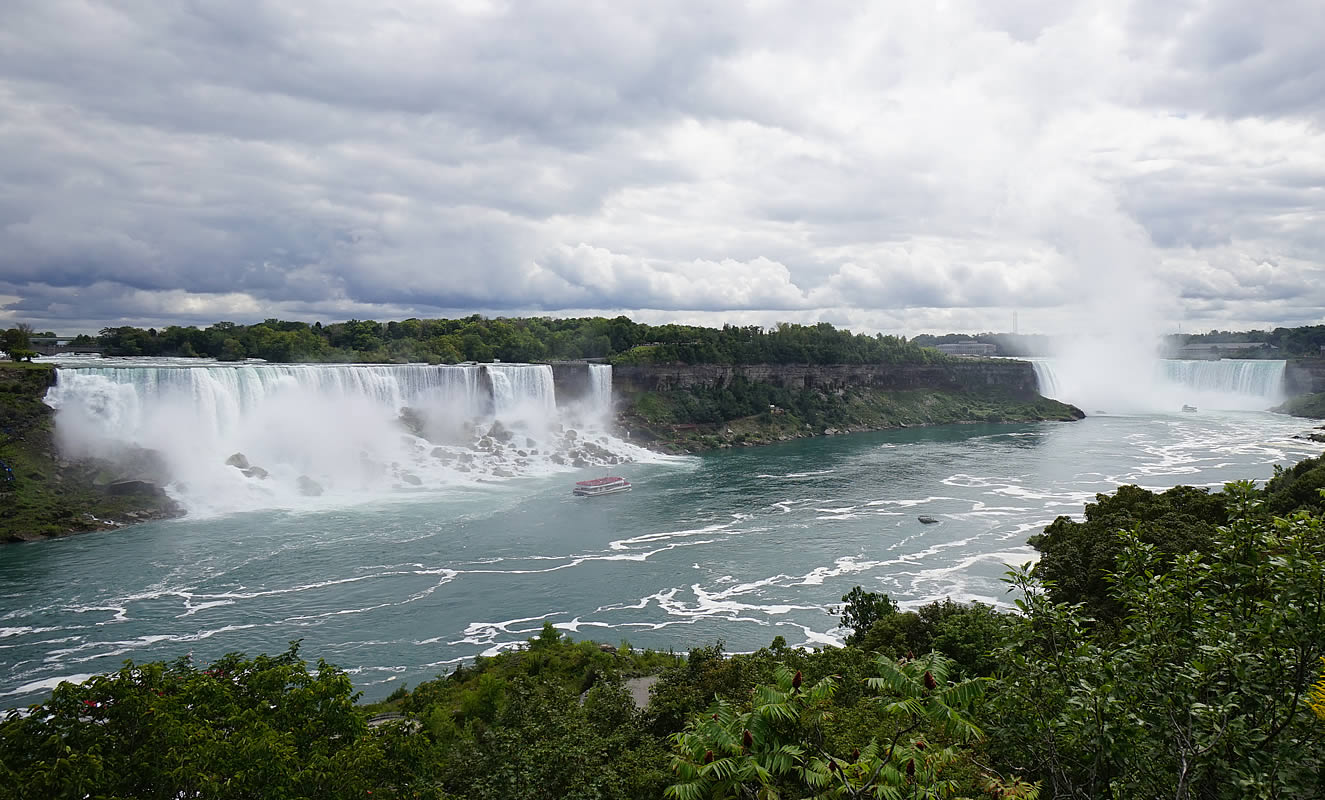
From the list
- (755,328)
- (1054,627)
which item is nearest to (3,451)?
(1054,627)

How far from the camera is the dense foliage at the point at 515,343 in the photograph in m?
66.8

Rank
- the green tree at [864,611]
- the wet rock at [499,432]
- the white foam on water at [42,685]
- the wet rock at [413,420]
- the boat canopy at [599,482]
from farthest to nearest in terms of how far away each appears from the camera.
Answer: the wet rock at [499,432] < the wet rock at [413,420] < the boat canopy at [599,482] < the green tree at [864,611] < the white foam on water at [42,685]

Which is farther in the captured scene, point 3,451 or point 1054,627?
point 3,451

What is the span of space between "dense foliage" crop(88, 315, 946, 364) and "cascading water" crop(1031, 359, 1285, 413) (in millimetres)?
21954

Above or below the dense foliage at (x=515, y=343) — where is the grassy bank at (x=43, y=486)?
below

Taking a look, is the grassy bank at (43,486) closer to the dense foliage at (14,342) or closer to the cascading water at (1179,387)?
the dense foliage at (14,342)

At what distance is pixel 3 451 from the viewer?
122ft

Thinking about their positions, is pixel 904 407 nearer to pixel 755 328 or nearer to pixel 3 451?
pixel 755 328

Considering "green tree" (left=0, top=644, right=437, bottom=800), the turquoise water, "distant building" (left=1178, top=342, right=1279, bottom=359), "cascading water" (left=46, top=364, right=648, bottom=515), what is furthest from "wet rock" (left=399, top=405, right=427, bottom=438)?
"distant building" (left=1178, top=342, right=1279, bottom=359)

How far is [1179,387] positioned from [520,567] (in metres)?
109

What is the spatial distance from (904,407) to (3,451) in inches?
3359

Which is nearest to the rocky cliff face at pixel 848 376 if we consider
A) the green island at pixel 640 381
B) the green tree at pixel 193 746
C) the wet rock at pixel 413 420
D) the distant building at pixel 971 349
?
the green island at pixel 640 381

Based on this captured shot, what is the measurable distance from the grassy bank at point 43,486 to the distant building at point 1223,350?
5788 inches

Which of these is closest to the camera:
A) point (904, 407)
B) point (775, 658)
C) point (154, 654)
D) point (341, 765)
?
point (341, 765)
